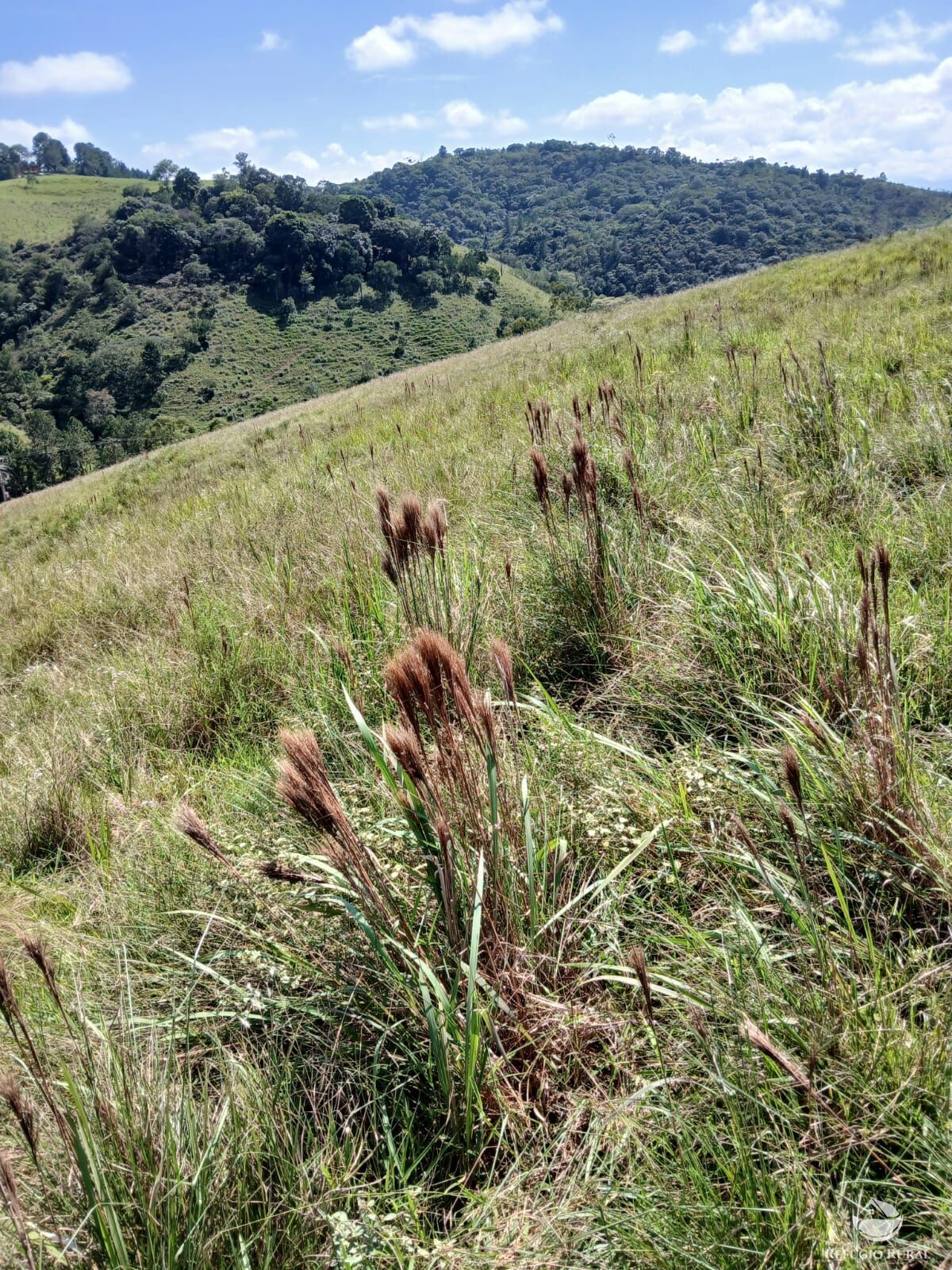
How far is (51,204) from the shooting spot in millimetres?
116562

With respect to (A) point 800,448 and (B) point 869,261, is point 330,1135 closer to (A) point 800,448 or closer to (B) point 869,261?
(A) point 800,448

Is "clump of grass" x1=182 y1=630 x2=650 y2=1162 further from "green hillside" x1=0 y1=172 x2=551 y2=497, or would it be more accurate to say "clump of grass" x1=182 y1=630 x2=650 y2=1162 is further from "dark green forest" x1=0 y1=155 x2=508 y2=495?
"dark green forest" x1=0 y1=155 x2=508 y2=495

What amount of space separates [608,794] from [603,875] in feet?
0.76

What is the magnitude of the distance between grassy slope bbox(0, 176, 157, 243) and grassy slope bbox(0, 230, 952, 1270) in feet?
440

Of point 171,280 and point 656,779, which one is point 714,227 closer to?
point 171,280

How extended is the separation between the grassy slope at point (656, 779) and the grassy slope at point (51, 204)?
13418cm

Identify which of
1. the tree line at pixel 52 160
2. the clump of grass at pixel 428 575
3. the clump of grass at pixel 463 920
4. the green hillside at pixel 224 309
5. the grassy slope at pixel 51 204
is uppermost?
the tree line at pixel 52 160

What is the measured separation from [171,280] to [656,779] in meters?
115

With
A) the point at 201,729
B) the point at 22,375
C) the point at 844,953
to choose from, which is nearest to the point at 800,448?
the point at 844,953

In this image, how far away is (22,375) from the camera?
7719 centimetres

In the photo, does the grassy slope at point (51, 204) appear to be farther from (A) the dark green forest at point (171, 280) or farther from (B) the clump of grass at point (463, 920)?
(B) the clump of grass at point (463, 920)

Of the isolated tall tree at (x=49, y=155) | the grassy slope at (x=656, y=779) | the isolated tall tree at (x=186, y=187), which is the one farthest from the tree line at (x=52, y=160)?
the grassy slope at (x=656, y=779)

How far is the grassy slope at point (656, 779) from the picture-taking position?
111cm

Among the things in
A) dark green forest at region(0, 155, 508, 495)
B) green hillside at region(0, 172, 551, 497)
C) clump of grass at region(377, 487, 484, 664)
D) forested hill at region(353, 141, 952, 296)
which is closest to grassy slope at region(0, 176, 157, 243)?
green hillside at region(0, 172, 551, 497)
